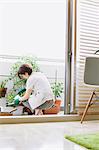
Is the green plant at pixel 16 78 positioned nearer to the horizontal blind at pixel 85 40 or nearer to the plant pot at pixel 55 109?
the plant pot at pixel 55 109

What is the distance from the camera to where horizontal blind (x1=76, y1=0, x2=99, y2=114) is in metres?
3.46

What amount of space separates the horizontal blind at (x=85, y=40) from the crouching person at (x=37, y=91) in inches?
22.4

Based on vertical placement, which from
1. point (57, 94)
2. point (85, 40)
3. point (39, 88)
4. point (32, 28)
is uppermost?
point (32, 28)

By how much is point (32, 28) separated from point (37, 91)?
5.77 feet

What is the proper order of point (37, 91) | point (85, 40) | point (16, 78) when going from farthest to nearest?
point (16, 78), point (37, 91), point (85, 40)

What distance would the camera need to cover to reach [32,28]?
5137 mm

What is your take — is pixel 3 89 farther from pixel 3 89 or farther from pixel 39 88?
pixel 39 88

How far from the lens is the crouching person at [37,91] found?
3816 millimetres

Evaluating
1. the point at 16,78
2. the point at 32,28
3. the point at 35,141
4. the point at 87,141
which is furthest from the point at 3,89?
the point at 87,141

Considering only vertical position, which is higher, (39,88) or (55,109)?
(39,88)

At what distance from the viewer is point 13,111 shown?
168 inches

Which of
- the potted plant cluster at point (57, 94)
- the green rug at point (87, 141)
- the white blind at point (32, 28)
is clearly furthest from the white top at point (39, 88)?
the green rug at point (87, 141)

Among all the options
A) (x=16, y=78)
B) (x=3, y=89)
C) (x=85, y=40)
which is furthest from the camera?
(x=16, y=78)

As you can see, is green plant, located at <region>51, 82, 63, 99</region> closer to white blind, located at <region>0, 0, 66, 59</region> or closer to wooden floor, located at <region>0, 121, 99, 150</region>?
white blind, located at <region>0, 0, 66, 59</region>
